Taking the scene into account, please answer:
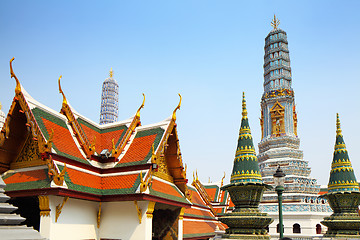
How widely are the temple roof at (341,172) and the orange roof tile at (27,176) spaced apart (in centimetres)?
1234

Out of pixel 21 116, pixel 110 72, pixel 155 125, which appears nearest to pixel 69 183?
pixel 21 116

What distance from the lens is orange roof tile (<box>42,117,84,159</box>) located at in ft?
41.9

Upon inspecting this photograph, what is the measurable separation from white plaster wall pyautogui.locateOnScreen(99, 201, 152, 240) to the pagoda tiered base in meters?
3.29

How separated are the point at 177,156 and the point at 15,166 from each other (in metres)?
7.12

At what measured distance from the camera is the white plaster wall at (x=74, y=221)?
11.2m

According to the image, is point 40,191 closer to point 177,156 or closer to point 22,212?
point 22,212

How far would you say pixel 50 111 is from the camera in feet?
45.5

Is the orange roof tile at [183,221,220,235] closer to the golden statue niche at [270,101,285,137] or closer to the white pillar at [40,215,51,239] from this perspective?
the white pillar at [40,215,51,239]

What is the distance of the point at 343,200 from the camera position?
1485cm

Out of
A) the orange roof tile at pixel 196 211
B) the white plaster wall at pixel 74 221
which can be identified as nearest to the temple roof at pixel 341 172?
the orange roof tile at pixel 196 211

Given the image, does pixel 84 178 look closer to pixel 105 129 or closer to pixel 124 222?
pixel 124 222

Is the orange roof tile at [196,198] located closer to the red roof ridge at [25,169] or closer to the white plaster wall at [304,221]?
the white plaster wall at [304,221]

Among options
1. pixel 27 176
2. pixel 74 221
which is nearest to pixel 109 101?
pixel 27 176

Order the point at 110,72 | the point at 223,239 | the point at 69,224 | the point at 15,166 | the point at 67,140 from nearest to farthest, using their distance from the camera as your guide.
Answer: the point at 223,239 < the point at 69,224 < the point at 15,166 < the point at 67,140 < the point at 110,72
